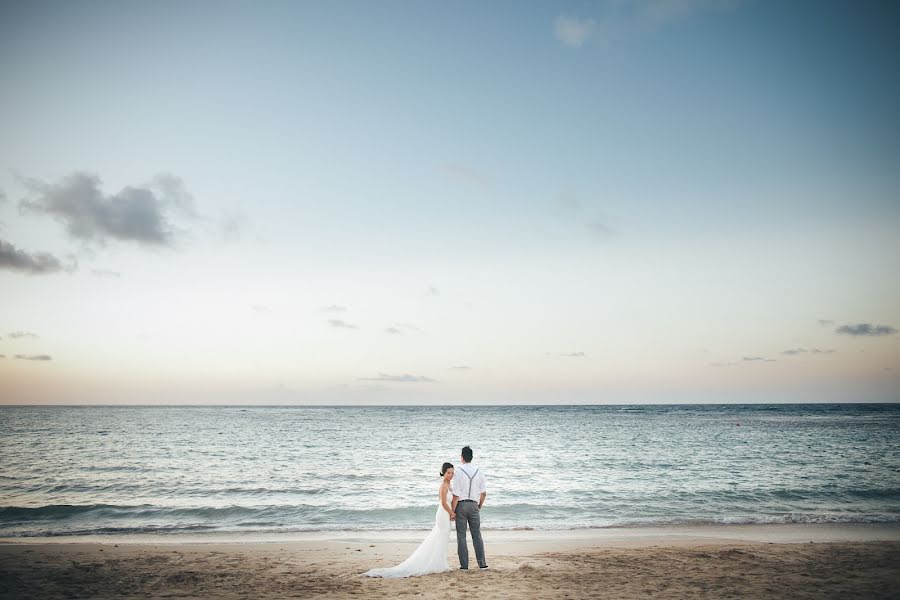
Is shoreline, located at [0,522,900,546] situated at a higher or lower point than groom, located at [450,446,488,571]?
lower

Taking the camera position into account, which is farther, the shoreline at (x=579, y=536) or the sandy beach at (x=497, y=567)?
the shoreline at (x=579, y=536)

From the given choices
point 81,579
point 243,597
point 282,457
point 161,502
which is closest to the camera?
point 243,597

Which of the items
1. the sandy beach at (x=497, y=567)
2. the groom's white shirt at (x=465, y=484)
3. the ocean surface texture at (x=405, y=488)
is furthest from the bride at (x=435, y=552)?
the ocean surface texture at (x=405, y=488)

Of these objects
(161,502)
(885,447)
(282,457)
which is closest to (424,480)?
(161,502)

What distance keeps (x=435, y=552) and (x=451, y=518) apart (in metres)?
0.79

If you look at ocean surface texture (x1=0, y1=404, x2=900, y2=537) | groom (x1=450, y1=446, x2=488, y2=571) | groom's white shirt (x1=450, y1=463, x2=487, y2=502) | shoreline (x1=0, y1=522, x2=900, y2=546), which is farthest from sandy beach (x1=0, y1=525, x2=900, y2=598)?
ocean surface texture (x1=0, y1=404, x2=900, y2=537)

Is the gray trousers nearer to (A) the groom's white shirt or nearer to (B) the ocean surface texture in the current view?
(A) the groom's white shirt

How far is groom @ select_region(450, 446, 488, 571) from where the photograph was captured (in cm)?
989

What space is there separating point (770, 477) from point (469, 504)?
22.1m

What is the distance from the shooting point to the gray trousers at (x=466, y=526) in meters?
9.99

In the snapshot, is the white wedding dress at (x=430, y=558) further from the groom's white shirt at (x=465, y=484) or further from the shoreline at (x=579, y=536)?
the shoreline at (x=579, y=536)

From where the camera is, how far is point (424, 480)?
25016 mm

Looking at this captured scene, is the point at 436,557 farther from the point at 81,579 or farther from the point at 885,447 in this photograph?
the point at 885,447

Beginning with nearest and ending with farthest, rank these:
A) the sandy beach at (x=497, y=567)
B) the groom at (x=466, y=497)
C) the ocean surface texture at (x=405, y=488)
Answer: the sandy beach at (x=497, y=567), the groom at (x=466, y=497), the ocean surface texture at (x=405, y=488)
